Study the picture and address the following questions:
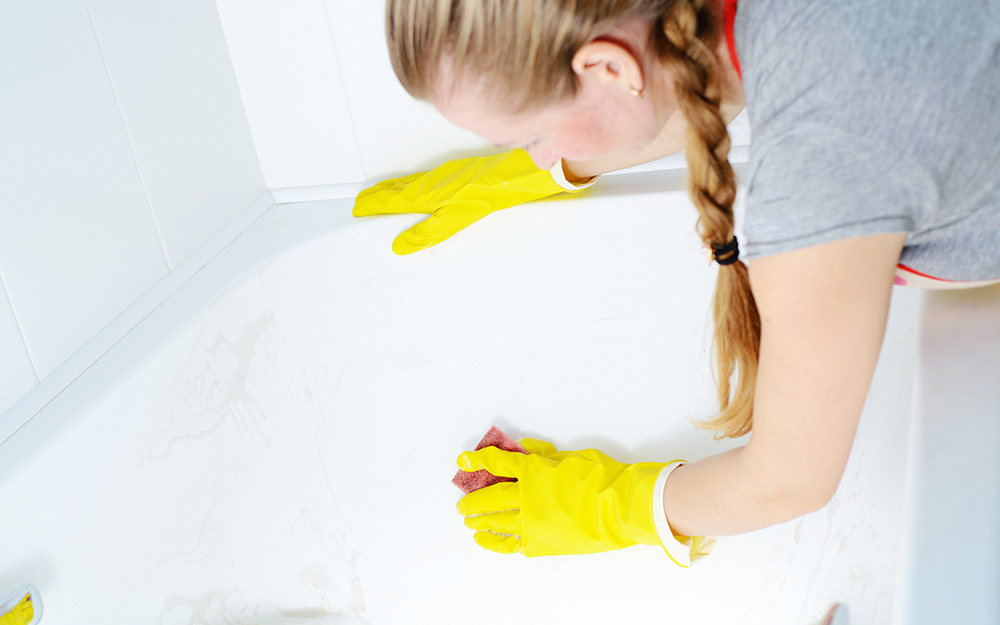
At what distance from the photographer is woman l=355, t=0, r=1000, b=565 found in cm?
43

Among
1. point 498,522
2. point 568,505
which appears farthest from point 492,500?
point 568,505

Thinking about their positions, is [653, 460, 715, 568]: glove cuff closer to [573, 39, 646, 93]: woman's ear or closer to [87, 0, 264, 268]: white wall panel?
[573, 39, 646, 93]: woman's ear

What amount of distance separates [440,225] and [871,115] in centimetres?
66

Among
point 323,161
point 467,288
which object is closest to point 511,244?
point 467,288

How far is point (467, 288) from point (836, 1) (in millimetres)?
686

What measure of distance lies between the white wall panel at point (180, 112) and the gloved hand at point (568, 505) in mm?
539

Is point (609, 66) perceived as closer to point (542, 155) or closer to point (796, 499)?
point (542, 155)

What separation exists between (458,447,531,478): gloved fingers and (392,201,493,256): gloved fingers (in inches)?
11.7

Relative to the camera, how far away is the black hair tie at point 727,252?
56cm

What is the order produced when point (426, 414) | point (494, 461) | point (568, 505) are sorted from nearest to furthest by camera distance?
point (568, 505) < point (494, 461) < point (426, 414)

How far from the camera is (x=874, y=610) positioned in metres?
0.78

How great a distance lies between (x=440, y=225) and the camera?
3.29 feet

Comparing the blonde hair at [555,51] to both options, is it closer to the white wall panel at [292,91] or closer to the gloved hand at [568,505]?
the gloved hand at [568,505]

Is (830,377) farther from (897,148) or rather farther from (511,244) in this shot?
(511,244)
